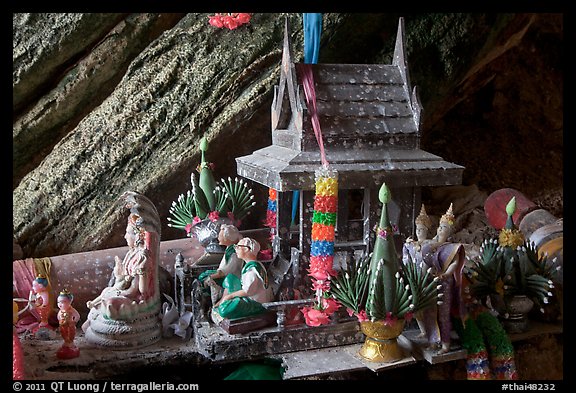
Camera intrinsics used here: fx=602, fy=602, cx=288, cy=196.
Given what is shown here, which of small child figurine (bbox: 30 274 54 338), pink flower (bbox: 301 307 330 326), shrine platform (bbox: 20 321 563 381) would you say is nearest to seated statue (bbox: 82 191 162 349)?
shrine platform (bbox: 20 321 563 381)

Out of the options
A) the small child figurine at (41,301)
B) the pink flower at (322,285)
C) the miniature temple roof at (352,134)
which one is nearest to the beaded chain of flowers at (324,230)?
Answer: the pink flower at (322,285)

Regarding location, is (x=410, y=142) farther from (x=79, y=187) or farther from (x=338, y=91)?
(x=79, y=187)

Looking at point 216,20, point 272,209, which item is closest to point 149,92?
point 216,20

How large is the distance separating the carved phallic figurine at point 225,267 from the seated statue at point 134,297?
359 mm

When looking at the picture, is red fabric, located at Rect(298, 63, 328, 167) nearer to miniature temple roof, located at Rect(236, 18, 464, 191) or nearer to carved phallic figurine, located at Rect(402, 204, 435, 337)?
miniature temple roof, located at Rect(236, 18, 464, 191)

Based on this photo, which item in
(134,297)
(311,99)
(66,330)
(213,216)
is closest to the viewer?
(66,330)

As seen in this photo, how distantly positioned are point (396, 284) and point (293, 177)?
884 millimetres

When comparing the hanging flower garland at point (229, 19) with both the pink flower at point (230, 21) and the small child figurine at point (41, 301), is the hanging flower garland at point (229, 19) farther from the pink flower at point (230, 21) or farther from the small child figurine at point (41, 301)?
the small child figurine at point (41, 301)

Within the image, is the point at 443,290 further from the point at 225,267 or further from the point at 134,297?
the point at 134,297

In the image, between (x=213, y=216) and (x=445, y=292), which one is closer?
(x=445, y=292)

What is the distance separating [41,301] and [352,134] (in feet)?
7.52

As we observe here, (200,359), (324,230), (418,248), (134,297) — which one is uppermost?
(324,230)

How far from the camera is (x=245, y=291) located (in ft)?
12.0

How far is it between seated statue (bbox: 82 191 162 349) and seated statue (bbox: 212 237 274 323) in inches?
16.5
